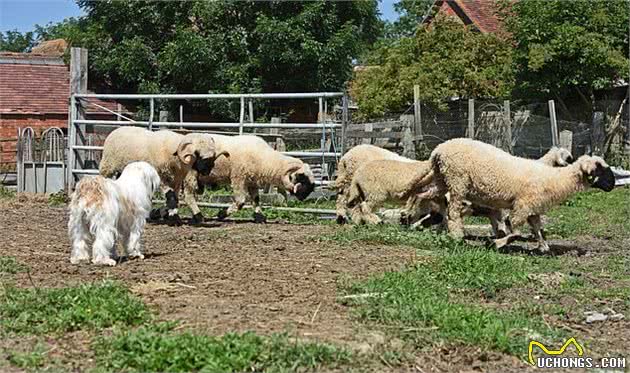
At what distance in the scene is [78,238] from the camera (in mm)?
9359

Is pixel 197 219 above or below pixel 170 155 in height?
below

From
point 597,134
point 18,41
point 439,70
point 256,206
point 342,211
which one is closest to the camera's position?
point 342,211

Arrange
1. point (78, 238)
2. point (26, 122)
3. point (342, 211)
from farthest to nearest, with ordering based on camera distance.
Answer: point (26, 122) < point (342, 211) < point (78, 238)

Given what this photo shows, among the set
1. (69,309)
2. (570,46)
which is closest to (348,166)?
(69,309)

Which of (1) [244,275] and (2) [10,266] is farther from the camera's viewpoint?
(2) [10,266]

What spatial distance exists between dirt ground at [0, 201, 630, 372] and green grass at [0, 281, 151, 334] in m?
0.29

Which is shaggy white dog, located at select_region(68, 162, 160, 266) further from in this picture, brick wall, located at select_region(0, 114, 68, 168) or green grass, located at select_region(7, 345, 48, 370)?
brick wall, located at select_region(0, 114, 68, 168)

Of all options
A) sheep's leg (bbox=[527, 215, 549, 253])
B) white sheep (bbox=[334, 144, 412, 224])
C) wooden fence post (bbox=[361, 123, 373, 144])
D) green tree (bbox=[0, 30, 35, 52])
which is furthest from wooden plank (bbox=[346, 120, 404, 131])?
green tree (bbox=[0, 30, 35, 52])

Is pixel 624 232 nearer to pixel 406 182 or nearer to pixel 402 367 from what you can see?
pixel 406 182

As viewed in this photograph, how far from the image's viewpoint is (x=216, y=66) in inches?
1214

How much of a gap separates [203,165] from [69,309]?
7794 mm

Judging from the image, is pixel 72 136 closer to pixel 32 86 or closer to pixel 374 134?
pixel 374 134

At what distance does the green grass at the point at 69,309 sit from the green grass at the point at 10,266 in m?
1.37

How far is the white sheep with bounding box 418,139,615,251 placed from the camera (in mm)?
11859
